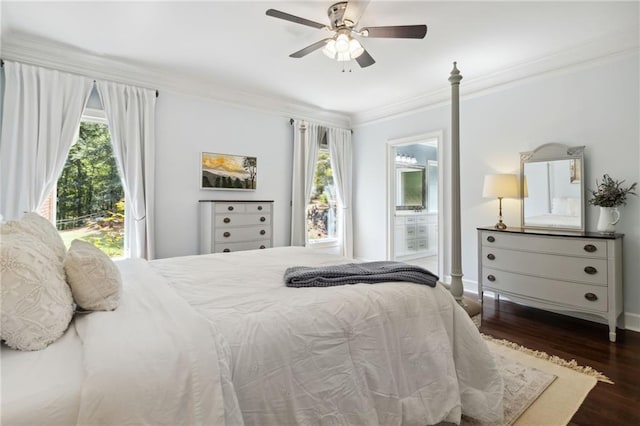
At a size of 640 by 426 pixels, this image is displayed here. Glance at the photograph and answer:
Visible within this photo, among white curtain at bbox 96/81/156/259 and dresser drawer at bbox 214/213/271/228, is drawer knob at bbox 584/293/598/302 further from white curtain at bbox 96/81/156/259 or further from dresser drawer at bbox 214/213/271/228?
white curtain at bbox 96/81/156/259

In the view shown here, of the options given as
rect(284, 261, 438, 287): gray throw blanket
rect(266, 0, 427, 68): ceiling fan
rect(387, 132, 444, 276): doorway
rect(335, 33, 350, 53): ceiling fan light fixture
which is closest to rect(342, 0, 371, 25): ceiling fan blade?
rect(266, 0, 427, 68): ceiling fan

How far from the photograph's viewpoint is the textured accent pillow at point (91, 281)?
1220 millimetres

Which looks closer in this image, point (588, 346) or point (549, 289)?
point (588, 346)

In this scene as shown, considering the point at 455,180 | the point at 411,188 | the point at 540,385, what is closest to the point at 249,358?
the point at 455,180

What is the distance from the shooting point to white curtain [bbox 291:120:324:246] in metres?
4.83

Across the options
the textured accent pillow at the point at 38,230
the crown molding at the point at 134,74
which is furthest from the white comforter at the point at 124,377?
the crown molding at the point at 134,74

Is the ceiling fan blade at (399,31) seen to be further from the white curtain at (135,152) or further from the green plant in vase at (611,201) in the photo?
the white curtain at (135,152)

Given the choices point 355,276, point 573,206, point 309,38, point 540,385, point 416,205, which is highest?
point 309,38

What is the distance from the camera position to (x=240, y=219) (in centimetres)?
395

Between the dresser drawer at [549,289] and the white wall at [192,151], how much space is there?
9.77ft

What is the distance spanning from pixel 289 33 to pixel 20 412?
305 centimetres

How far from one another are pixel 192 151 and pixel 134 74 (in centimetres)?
104

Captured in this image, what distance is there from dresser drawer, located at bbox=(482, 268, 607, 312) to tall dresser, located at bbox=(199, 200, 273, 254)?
271cm

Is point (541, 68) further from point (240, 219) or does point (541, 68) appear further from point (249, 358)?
point (249, 358)
